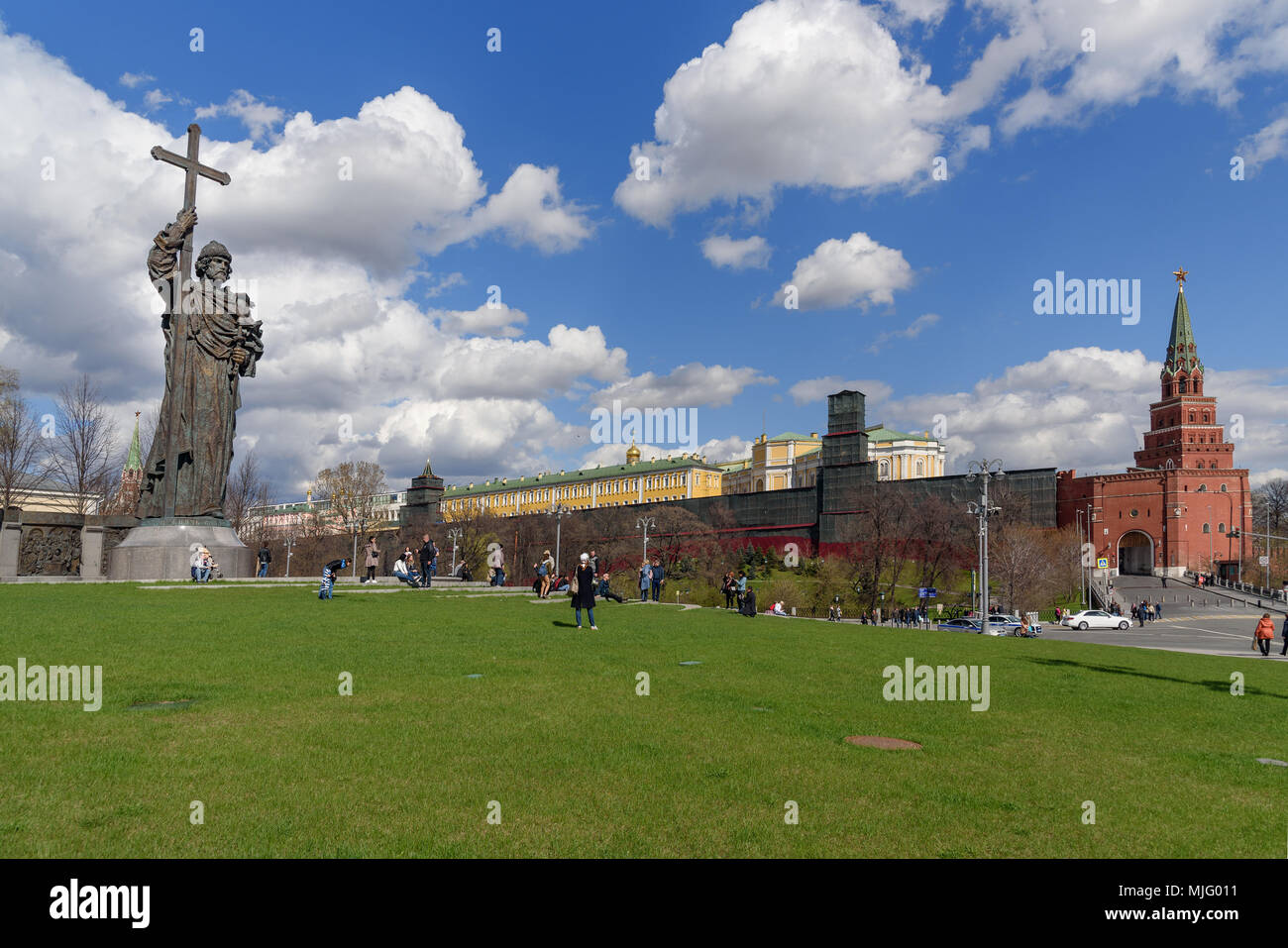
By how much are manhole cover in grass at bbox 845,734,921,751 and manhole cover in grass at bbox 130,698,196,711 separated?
7.45 m

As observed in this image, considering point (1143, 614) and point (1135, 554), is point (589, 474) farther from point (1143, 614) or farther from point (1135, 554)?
point (1143, 614)

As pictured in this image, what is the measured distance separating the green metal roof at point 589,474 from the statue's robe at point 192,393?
401 ft

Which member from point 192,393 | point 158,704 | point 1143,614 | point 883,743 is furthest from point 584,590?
point 1143,614

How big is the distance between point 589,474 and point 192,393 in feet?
463

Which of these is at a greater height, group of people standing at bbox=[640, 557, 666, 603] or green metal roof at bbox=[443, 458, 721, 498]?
green metal roof at bbox=[443, 458, 721, 498]

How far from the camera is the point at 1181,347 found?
127 metres

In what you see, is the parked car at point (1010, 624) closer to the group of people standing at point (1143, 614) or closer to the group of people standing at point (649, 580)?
the group of people standing at point (1143, 614)

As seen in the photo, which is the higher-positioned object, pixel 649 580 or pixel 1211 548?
pixel 649 580

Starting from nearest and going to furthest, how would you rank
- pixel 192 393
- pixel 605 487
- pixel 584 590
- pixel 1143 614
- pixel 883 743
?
pixel 883 743 < pixel 584 590 < pixel 192 393 < pixel 1143 614 < pixel 605 487

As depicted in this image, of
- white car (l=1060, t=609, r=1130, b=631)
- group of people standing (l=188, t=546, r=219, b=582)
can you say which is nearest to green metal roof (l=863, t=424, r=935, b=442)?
white car (l=1060, t=609, r=1130, b=631)

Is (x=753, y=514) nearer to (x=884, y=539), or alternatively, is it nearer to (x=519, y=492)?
(x=884, y=539)

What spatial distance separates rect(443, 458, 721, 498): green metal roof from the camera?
15388 cm

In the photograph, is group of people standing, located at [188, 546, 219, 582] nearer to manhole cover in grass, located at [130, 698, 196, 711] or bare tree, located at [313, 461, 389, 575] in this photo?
manhole cover in grass, located at [130, 698, 196, 711]

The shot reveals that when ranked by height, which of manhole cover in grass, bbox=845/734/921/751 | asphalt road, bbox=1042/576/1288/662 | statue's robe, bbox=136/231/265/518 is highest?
statue's robe, bbox=136/231/265/518
